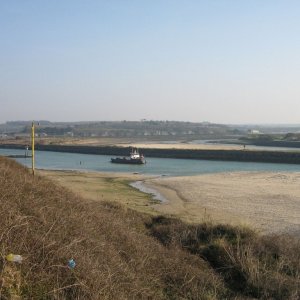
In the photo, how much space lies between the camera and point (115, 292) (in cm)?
560

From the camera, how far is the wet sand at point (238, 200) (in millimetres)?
20375

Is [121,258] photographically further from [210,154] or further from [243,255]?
[210,154]

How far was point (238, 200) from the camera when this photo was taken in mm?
28172

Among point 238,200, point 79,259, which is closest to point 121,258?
point 79,259

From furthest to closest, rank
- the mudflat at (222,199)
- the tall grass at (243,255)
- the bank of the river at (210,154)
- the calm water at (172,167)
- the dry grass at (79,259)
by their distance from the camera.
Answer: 1. the bank of the river at (210,154)
2. the calm water at (172,167)
3. the mudflat at (222,199)
4. the tall grass at (243,255)
5. the dry grass at (79,259)

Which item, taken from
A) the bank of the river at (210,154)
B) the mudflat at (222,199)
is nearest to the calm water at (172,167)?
the bank of the river at (210,154)

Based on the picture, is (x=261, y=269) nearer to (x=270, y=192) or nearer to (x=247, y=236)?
(x=247, y=236)

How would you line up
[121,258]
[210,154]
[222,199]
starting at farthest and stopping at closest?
1. [210,154]
2. [222,199]
3. [121,258]

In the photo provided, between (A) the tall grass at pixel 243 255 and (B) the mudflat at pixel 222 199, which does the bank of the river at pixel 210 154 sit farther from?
(A) the tall grass at pixel 243 255

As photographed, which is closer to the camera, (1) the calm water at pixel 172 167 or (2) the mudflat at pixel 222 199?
(2) the mudflat at pixel 222 199

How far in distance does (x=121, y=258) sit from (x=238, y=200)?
851 inches

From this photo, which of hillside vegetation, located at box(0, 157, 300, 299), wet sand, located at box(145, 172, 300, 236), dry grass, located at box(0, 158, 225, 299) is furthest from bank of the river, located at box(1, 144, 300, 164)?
dry grass, located at box(0, 158, 225, 299)

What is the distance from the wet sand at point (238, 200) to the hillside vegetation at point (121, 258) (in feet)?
13.9

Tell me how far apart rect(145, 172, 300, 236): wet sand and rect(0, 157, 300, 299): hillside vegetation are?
4.24 meters
